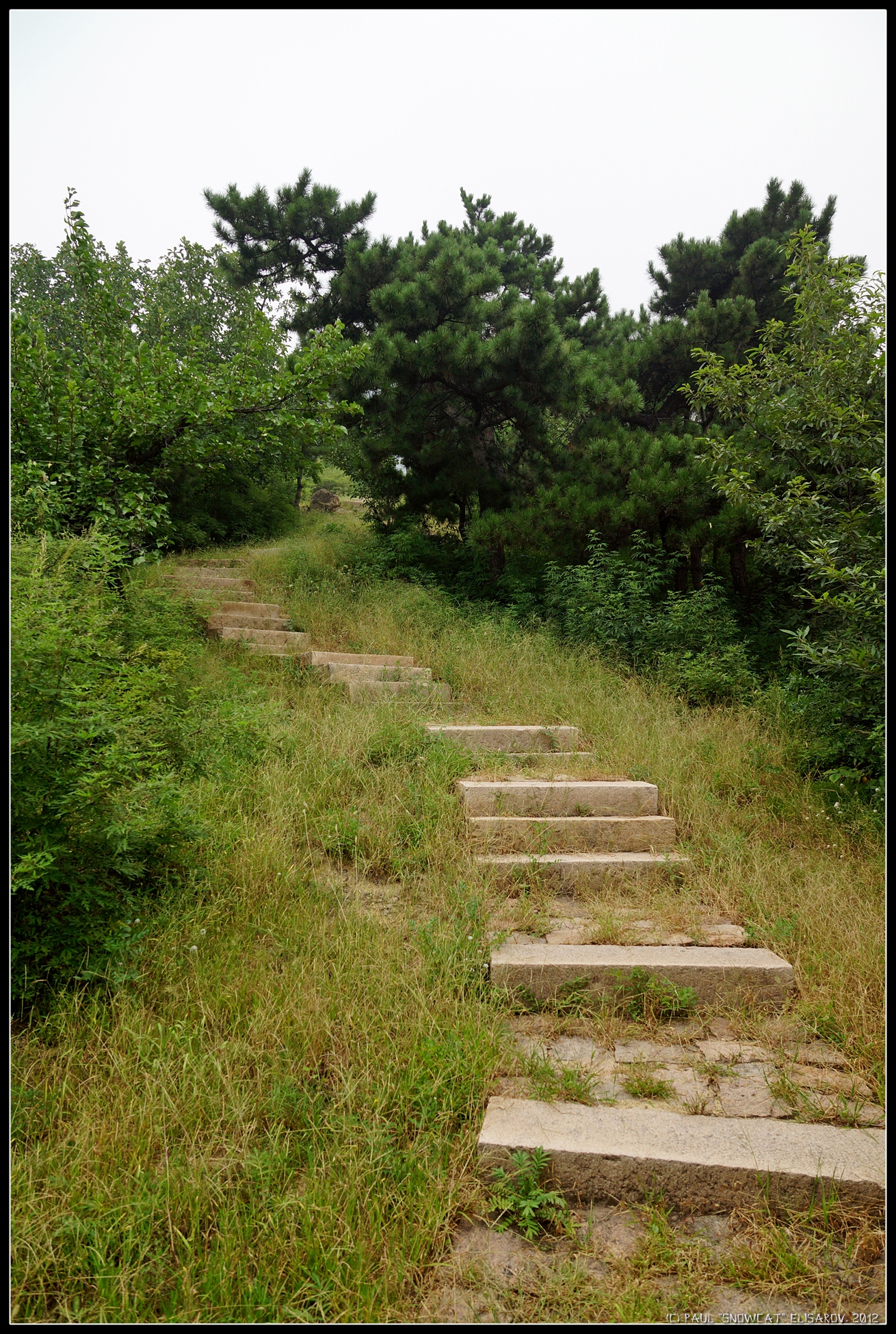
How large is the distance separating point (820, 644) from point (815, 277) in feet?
8.94

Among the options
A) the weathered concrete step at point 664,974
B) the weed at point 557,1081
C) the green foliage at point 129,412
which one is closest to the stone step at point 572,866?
the weathered concrete step at point 664,974

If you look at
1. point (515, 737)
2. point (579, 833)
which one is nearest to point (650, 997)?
point (579, 833)

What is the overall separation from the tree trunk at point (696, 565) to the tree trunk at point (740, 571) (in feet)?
1.33

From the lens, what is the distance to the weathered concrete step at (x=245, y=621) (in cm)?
719

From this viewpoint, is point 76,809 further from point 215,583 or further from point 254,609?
point 215,583

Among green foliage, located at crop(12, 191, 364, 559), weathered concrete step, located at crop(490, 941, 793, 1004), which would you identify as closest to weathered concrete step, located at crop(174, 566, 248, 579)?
green foliage, located at crop(12, 191, 364, 559)

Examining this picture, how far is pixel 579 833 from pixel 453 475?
23.4 ft

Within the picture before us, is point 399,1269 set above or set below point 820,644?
below

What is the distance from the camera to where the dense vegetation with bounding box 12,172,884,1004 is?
2.33 metres

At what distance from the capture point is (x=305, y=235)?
35.0 ft

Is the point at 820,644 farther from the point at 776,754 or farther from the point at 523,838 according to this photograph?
the point at 523,838

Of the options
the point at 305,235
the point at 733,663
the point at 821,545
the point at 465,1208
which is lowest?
the point at 465,1208

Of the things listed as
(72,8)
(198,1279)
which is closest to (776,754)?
(198,1279)

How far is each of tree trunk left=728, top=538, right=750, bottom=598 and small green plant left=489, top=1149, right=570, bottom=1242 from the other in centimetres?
813
